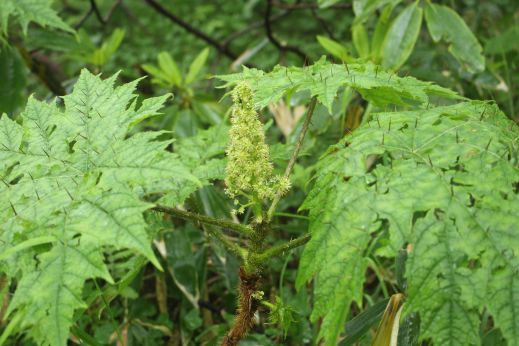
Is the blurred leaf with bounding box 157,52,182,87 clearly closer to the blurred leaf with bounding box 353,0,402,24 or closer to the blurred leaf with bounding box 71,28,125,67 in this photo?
the blurred leaf with bounding box 71,28,125,67

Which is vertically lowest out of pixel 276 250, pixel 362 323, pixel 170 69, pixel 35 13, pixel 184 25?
pixel 362 323

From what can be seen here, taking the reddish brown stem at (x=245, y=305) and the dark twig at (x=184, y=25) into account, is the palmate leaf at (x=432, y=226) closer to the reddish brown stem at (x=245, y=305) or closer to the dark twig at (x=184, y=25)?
the reddish brown stem at (x=245, y=305)

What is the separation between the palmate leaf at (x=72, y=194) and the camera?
0.98 metres

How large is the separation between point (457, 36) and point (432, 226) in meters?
1.76

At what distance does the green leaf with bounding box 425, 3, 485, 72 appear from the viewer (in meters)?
2.51

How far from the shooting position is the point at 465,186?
3.68ft

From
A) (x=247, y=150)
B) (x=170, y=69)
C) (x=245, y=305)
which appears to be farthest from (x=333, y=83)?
(x=170, y=69)

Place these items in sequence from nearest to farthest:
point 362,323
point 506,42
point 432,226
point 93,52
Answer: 1. point 432,226
2. point 362,323
3. point 93,52
4. point 506,42

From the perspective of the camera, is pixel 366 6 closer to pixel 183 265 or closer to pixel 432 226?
pixel 183 265

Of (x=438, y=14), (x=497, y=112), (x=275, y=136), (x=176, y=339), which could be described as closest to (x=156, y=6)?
(x=275, y=136)

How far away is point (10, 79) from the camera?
8.22 feet

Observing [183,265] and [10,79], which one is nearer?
[183,265]

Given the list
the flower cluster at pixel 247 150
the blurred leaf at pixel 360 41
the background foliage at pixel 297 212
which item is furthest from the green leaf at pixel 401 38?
the flower cluster at pixel 247 150

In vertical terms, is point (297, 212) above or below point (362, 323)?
above
